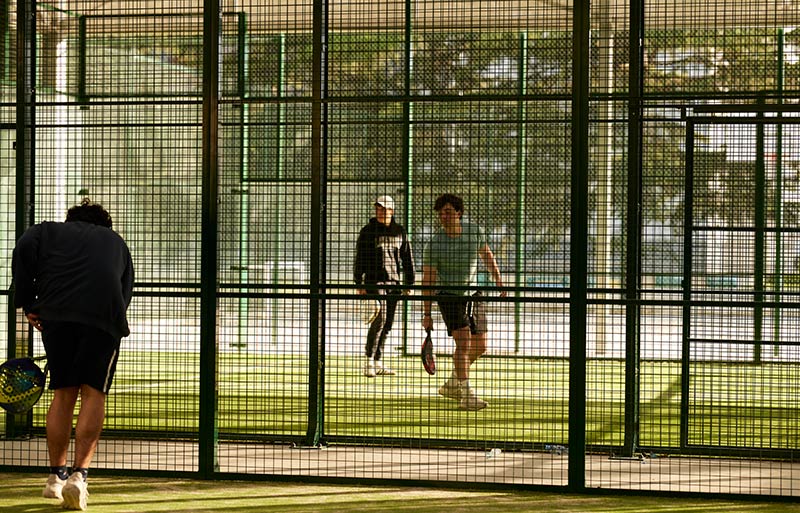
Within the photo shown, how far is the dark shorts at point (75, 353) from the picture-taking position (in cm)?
634

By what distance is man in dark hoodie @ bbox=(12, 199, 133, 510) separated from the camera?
6.34 m

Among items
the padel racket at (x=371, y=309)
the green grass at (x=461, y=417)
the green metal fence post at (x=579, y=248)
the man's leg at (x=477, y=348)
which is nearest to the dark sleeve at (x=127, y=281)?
the green grass at (x=461, y=417)

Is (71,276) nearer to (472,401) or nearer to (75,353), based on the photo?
(75,353)

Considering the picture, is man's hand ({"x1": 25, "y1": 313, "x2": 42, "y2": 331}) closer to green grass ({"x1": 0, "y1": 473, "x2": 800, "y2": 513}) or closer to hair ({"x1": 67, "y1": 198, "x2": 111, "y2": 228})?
hair ({"x1": 67, "y1": 198, "x2": 111, "y2": 228})

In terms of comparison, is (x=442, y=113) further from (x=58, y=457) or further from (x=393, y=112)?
(x=58, y=457)

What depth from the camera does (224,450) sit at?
25.8 feet

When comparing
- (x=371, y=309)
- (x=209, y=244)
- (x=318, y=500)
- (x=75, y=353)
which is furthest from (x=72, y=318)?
(x=371, y=309)

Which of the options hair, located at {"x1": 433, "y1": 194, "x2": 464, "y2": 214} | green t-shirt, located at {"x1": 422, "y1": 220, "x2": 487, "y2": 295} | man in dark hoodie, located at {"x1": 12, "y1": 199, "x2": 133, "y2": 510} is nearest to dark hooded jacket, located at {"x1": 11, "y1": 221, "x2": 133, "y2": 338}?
man in dark hoodie, located at {"x1": 12, "y1": 199, "x2": 133, "y2": 510}

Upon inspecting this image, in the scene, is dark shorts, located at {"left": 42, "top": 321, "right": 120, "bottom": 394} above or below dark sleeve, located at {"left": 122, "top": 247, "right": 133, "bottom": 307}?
below

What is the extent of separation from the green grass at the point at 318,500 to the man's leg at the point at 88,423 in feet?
0.87

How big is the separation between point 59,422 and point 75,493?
0.41m

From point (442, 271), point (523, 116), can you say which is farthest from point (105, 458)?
point (523, 116)

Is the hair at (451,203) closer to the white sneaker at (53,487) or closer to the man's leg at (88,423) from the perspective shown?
the man's leg at (88,423)

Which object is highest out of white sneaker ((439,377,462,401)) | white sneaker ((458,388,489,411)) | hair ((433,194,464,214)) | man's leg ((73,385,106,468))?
hair ((433,194,464,214))
